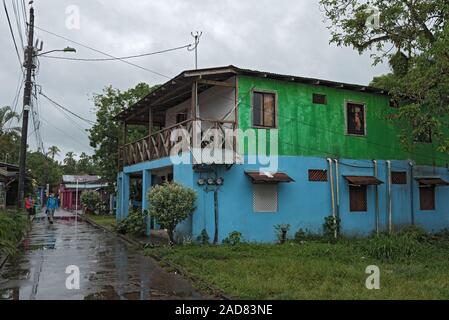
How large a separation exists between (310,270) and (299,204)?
Result: 17.7 feet

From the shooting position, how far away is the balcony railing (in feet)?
43.0

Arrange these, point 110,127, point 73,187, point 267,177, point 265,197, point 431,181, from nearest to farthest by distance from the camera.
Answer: point 267,177
point 265,197
point 431,181
point 110,127
point 73,187

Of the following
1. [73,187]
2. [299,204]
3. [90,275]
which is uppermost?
[73,187]

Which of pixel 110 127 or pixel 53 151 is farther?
pixel 53 151

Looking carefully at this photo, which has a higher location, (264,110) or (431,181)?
(264,110)

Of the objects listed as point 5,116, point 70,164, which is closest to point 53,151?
point 70,164

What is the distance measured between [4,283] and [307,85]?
10811 millimetres

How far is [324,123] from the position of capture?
14.9 metres

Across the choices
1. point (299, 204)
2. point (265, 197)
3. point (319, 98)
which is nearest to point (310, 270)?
point (265, 197)

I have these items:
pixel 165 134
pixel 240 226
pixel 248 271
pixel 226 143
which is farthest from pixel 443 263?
pixel 165 134

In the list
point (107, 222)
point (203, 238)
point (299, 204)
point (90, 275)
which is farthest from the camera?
point (107, 222)

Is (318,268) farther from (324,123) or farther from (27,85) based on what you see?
(27,85)

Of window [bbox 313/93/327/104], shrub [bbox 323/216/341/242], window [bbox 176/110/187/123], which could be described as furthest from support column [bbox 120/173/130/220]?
window [bbox 313/93/327/104]
